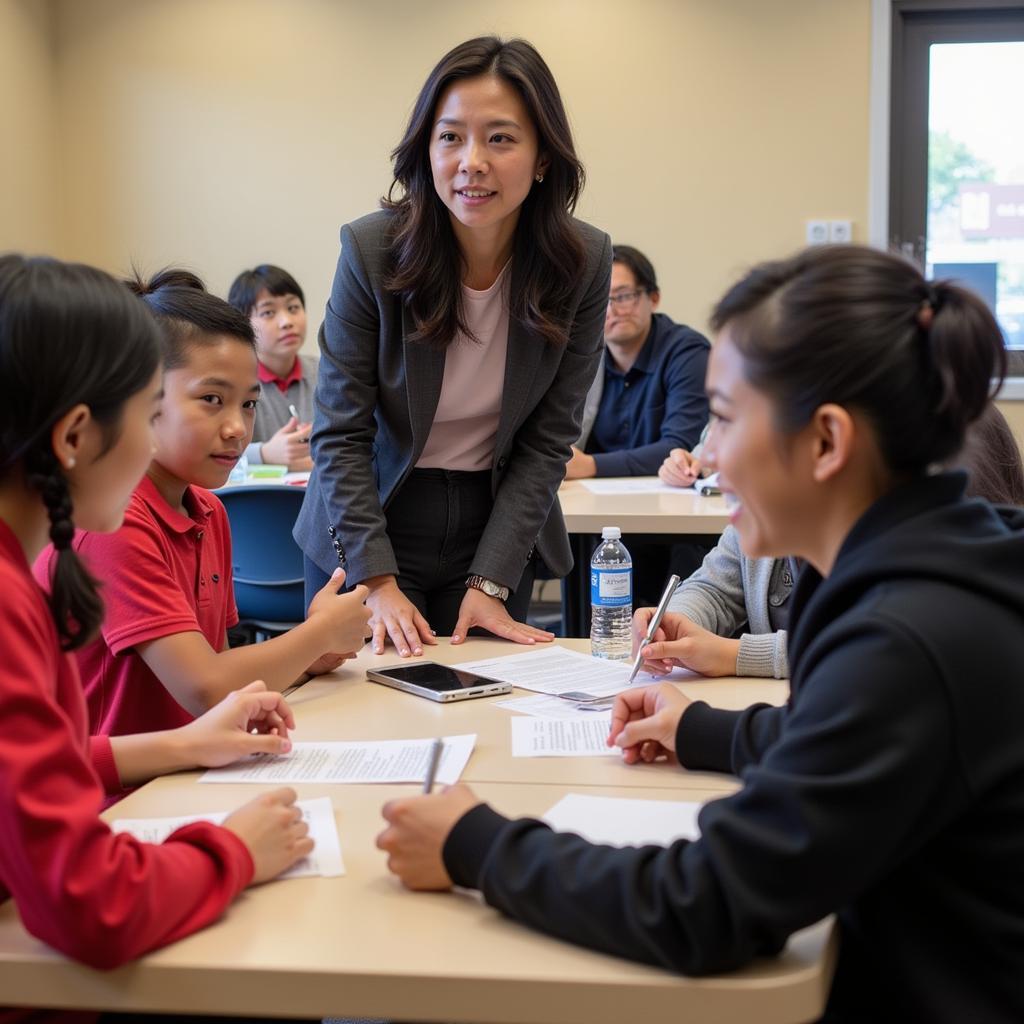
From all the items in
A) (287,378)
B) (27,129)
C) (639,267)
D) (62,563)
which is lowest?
(62,563)

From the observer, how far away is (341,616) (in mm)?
1672

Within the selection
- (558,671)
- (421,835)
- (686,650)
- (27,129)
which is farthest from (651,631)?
(27,129)

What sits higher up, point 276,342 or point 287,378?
point 276,342

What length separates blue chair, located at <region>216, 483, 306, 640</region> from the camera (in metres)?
3.19

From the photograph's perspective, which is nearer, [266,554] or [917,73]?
[266,554]

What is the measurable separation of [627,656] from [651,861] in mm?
925

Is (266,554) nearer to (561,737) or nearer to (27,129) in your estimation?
(561,737)

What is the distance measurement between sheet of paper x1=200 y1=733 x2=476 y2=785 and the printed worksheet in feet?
0.83

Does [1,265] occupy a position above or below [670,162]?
below

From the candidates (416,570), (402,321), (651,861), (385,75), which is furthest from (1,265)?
(385,75)

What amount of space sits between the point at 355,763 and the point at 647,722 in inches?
12.7

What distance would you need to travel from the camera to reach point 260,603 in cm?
336

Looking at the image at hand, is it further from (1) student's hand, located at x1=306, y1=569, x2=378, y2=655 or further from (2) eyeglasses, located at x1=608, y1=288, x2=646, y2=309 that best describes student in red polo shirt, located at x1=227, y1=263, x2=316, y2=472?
(1) student's hand, located at x1=306, y1=569, x2=378, y2=655

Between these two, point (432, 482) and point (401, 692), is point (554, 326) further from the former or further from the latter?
point (401, 692)
